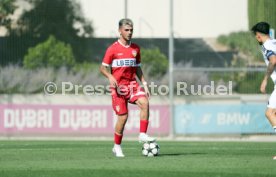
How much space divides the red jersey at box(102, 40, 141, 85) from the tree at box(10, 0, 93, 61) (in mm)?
17387

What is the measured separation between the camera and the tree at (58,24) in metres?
33.2

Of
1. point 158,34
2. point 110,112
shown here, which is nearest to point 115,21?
point 158,34

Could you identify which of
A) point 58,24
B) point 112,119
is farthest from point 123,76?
point 58,24

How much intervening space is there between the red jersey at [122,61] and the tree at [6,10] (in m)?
17.8

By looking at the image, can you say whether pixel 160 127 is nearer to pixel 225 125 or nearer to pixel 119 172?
pixel 225 125

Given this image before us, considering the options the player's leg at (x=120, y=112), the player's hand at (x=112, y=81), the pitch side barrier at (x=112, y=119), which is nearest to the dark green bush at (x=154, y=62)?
the pitch side barrier at (x=112, y=119)

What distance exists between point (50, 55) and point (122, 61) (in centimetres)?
1807

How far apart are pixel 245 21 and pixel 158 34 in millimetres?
3426

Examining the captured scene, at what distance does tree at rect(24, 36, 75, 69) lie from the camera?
33.0m

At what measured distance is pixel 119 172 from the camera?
40.4 ft

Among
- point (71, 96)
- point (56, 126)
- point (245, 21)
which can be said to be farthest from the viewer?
point (245, 21)

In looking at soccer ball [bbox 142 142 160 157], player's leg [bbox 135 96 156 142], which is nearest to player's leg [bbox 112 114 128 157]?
player's leg [bbox 135 96 156 142]

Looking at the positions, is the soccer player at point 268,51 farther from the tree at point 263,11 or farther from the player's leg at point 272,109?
the tree at point 263,11

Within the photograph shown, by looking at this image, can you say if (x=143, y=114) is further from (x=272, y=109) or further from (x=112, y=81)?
(x=272, y=109)
